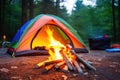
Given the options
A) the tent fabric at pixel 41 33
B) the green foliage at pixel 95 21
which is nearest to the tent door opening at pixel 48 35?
the tent fabric at pixel 41 33

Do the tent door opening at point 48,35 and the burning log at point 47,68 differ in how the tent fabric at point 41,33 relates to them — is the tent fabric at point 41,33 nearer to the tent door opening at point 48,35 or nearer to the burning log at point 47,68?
the tent door opening at point 48,35

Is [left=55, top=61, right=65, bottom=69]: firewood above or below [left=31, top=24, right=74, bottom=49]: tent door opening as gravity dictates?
below

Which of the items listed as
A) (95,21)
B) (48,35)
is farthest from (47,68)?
(95,21)

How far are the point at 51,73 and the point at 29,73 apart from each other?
0.52 m

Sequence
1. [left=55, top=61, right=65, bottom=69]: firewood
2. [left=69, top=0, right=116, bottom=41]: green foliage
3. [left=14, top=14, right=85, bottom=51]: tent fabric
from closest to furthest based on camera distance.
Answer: [left=55, top=61, right=65, bottom=69]: firewood
[left=14, top=14, right=85, bottom=51]: tent fabric
[left=69, top=0, right=116, bottom=41]: green foliage

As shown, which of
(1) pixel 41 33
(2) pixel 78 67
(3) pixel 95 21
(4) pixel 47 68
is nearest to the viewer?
(4) pixel 47 68

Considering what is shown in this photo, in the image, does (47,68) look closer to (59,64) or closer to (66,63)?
(59,64)

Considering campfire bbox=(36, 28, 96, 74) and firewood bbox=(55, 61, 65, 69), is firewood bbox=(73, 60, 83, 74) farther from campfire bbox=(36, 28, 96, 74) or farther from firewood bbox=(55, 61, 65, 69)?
firewood bbox=(55, 61, 65, 69)

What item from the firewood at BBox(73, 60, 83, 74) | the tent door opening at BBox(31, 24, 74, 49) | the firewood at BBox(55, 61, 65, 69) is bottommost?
the firewood at BBox(73, 60, 83, 74)

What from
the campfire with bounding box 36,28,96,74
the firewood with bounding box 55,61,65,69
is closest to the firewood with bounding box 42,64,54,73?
the campfire with bounding box 36,28,96,74

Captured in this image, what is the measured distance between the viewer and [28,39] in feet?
27.8

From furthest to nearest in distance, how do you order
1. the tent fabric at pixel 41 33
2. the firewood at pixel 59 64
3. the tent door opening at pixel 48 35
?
the tent door opening at pixel 48 35 < the tent fabric at pixel 41 33 < the firewood at pixel 59 64

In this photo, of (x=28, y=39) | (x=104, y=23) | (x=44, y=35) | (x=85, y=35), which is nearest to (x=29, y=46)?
(x=28, y=39)

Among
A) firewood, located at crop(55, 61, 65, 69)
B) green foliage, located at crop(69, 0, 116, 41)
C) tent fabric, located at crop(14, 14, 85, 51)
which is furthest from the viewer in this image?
green foliage, located at crop(69, 0, 116, 41)
